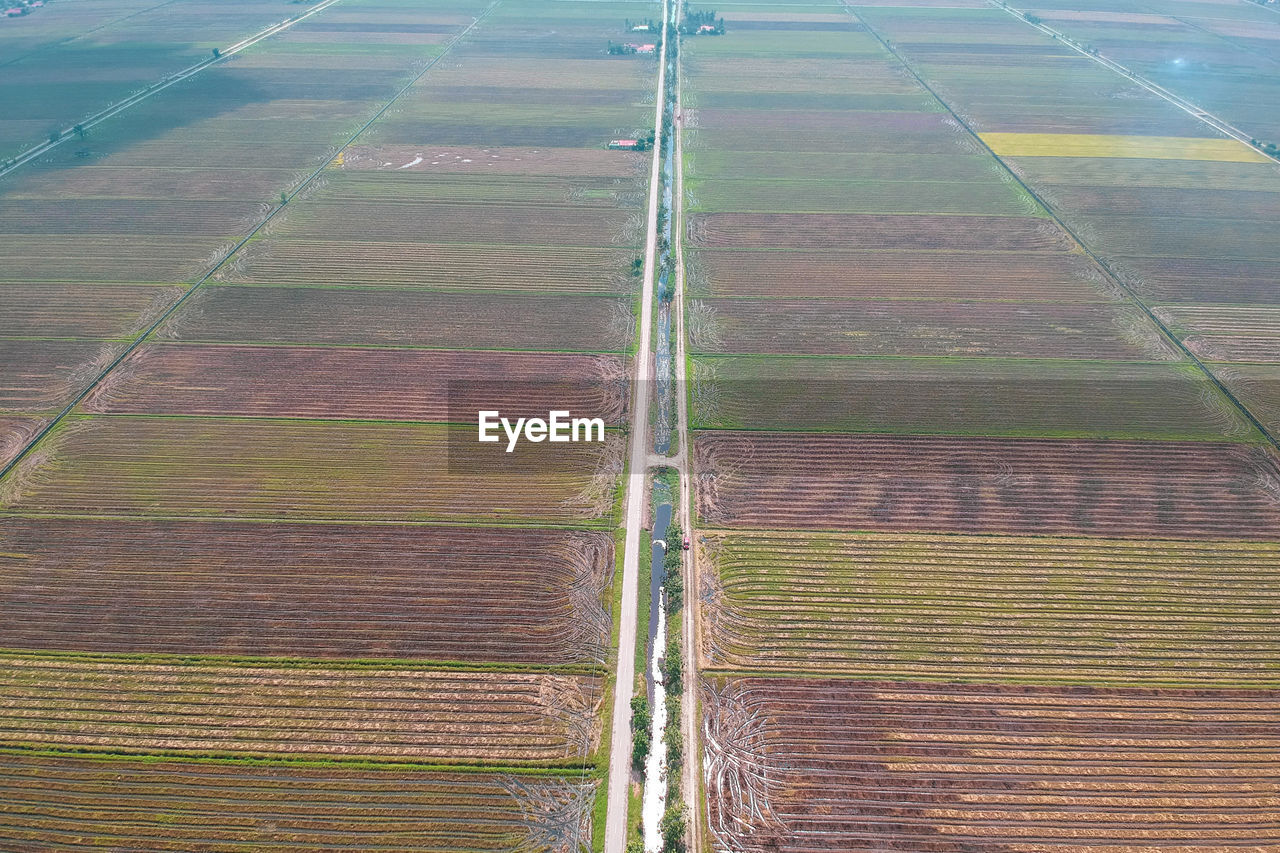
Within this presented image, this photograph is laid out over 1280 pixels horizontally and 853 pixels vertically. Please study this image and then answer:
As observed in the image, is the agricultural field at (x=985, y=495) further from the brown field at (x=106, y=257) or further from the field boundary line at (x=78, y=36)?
the field boundary line at (x=78, y=36)

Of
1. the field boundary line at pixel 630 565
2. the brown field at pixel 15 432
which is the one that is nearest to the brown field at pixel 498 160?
the field boundary line at pixel 630 565

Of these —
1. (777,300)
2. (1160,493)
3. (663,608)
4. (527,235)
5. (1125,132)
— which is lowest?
(663,608)

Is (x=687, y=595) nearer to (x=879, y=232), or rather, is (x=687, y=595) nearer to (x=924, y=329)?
(x=924, y=329)

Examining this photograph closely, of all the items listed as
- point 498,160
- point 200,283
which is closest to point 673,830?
point 200,283

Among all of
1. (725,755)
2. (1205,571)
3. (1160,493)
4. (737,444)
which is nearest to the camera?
(725,755)

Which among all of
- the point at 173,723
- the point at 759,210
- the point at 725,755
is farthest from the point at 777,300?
the point at 173,723

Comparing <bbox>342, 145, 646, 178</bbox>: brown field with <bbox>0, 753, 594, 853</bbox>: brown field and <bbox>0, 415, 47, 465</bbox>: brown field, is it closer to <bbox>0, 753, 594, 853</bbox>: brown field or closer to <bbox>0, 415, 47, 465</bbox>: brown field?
<bbox>0, 415, 47, 465</bbox>: brown field

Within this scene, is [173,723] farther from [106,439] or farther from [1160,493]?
[1160,493]
